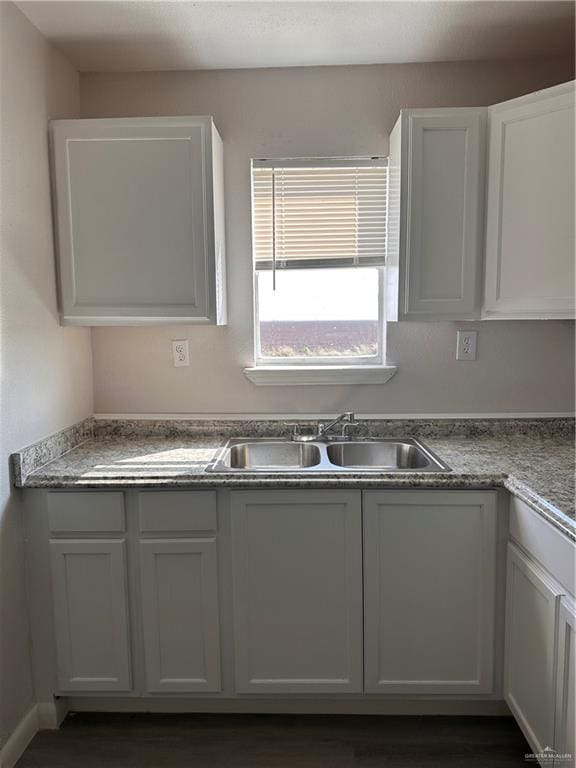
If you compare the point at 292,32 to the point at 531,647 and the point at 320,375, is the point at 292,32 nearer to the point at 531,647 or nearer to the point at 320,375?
the point at 320,375

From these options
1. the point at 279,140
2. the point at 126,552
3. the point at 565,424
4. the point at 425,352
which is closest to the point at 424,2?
the point at 279,140

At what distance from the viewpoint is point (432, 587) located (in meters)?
1.83

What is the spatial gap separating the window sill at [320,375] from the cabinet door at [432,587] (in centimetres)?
68

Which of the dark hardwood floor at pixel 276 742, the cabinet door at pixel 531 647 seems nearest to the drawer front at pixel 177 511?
the dark hardwood floor at pixel 276 742

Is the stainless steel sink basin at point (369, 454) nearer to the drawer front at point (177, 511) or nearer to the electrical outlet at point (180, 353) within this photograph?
the drawer front at point (177, 511)

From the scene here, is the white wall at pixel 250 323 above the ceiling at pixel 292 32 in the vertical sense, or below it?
below

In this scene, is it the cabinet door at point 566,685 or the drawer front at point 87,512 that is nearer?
the cabinet door at point 566,685

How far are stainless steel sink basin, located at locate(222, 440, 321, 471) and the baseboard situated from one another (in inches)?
35.0

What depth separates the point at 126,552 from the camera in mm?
1850

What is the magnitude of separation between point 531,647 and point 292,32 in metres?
2.25

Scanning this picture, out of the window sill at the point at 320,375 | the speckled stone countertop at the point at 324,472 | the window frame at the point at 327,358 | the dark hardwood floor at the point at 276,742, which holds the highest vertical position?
the window frame at the point at 327,358

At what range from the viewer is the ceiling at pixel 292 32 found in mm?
1801

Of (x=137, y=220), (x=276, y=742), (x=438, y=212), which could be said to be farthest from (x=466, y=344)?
(x=276, y=742)

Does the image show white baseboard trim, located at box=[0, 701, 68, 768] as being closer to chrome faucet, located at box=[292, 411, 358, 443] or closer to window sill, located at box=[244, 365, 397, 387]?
chrome faucet, located at box=[292, 411, 358, 443]
